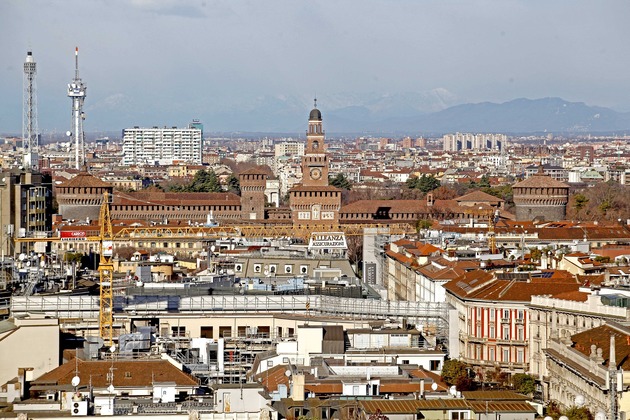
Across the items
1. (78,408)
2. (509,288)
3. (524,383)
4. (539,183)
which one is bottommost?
(524,383)

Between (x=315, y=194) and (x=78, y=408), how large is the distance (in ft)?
277

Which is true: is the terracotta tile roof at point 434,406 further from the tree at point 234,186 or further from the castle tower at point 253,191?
the tree at point 234,186

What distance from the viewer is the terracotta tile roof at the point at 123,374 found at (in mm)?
29422

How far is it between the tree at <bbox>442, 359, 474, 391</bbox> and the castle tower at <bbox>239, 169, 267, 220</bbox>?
8443cm

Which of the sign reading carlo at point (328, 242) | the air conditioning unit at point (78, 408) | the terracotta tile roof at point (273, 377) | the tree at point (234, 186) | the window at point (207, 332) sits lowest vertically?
the window at point (207, 332)

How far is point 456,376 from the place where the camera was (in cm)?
3656

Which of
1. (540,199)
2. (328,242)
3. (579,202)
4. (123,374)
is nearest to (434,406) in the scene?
(123,374)

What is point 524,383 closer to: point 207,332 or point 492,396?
point 207,332

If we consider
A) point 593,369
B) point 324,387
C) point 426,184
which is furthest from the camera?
point 426,184

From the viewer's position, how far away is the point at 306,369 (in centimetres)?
3173

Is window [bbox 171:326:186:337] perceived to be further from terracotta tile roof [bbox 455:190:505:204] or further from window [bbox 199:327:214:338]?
terracotta tile roof [bbox 455:190:505:204]

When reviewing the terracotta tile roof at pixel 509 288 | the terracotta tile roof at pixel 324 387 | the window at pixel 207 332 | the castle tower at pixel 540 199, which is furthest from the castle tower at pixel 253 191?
the terracotta tile roof at pixel 324 387

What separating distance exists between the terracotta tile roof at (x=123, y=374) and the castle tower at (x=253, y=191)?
91657mm

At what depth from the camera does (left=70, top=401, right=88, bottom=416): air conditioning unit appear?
24859mm
